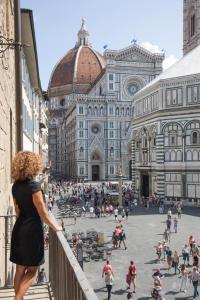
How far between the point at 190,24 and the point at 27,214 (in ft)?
228

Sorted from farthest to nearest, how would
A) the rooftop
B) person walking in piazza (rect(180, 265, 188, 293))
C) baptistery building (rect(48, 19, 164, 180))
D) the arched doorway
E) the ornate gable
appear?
the arched doorway < baptistery building (rect(48, 19, 164, 180)) < the ornate gable < the rooftop < person walking in piazza (rect(180, 265, 188, 293))

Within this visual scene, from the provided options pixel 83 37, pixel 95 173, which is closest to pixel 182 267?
pixel 95 173

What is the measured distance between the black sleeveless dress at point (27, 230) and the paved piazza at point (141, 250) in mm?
10674

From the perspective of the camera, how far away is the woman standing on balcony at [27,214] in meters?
3.37

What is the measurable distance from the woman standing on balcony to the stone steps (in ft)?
5.46

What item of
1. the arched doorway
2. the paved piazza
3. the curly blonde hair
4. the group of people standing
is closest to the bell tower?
the arched doorway

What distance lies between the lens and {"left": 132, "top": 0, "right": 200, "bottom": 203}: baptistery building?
37906 mm

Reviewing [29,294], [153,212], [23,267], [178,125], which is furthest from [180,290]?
[178,125]

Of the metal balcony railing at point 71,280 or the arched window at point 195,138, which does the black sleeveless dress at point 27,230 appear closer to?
the metal balcony railing at point 71,280

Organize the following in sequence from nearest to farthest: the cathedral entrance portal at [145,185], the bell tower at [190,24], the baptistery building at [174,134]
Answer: the baptistery building at [174,134] → the cathedral entrance portal at [145,185] → the bell tower at [190,24]

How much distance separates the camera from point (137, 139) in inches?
1850

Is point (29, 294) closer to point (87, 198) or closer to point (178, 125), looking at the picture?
point (178, 125)

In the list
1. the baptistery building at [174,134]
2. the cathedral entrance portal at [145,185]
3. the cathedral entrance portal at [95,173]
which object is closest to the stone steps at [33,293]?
the baptistery building at [174,134]

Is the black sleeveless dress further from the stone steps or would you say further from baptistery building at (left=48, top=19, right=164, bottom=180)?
baptistery building at (left=48, top=19, right=164, bottom=180)
